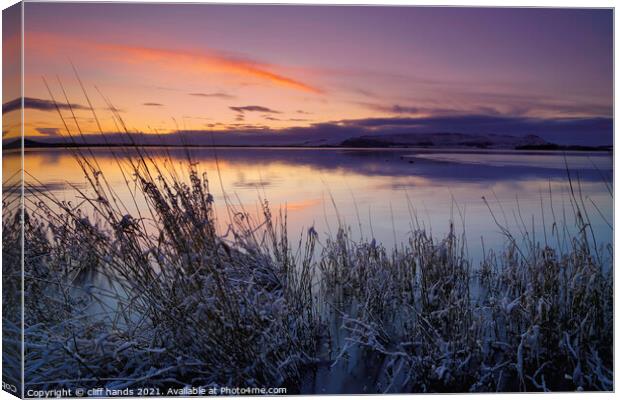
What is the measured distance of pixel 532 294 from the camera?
4.33m

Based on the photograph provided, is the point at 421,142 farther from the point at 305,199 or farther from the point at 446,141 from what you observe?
the point at 305,199

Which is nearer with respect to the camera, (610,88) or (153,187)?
(153,187)

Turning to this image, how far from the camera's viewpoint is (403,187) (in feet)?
14.4

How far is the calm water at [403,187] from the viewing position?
433 centimetres

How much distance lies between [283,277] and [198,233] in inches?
21.4

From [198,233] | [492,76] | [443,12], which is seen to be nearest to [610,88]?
[492,76]

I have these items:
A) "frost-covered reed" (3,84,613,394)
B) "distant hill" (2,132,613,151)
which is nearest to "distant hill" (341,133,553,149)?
"distant hill" (2,132,613,151)

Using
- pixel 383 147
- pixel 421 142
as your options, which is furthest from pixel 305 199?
pixel 421 142

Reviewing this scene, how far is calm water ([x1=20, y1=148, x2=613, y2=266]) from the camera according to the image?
4328mm

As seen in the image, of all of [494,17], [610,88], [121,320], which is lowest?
[121,320]

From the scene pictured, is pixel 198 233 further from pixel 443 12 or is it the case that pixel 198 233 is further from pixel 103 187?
pixel 443 12

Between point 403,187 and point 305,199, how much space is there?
565 mm

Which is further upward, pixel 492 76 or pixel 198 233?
pixel 492 76

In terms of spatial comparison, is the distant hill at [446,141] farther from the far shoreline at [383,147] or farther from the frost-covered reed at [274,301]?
the frost-covered reed at [274,301]
